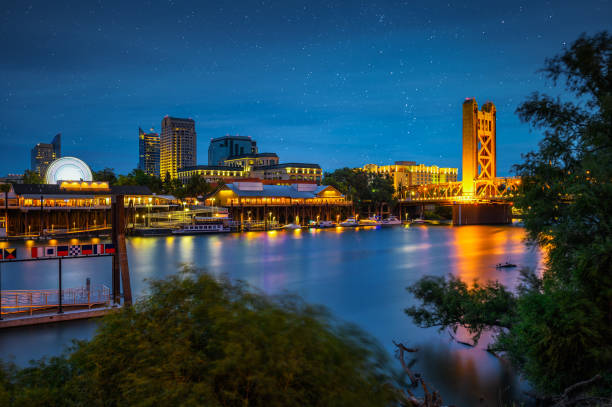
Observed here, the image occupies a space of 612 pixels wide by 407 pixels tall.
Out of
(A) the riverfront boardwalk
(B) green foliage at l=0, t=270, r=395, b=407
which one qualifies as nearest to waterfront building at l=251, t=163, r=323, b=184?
(A) the riverfront boardwalk

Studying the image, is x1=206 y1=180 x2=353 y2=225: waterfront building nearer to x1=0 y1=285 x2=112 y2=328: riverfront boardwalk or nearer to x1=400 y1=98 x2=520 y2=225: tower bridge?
x1=400 y1=98 x2=520 y2=225: tower bridge

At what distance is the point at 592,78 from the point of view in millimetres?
11867

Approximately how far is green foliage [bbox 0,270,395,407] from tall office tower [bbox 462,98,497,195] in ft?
332

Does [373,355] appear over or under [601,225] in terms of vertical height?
under

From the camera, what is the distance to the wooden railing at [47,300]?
57.4ft

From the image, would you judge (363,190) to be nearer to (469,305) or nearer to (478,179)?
(478,179)

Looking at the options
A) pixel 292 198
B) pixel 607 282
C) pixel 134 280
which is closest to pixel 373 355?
pixel 607 282

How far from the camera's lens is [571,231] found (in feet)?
35.3

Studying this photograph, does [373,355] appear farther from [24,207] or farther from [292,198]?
[292,198]

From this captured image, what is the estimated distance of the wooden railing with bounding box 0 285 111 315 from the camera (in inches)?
689

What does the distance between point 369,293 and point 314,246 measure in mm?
28842

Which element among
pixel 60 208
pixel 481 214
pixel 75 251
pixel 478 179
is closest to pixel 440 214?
pixel 481 214

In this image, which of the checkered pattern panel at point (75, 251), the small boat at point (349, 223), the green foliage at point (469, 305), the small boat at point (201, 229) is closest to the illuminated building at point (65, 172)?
the small boat at point (201, 229)

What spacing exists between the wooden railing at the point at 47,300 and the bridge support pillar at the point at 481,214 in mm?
93106
